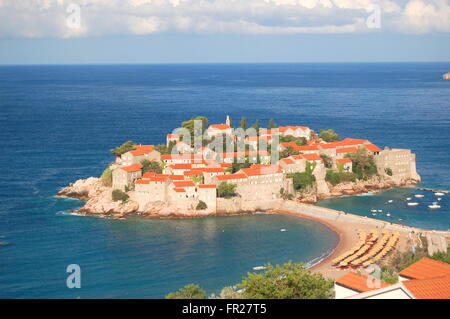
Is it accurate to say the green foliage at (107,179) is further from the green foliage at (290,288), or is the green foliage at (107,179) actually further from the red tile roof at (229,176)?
the green foliage at (290,288)

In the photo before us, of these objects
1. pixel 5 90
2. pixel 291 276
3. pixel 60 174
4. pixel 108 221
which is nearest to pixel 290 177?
pixel 108 221

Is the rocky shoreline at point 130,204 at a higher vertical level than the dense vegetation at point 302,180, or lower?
lower

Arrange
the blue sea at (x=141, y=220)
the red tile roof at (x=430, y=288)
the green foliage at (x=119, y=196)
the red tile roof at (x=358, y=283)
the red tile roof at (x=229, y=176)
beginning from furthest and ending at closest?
the green foliage at (x=119, y=196)
the red tile roof at (x=229, y=176)
the blue sea at (x=141, y=220)
the red tile roof at (x=358, y=283)
the red tile roof at (x=430, y=288)

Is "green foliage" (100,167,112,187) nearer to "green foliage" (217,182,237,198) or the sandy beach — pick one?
"green foliage" (217,182,237,198)

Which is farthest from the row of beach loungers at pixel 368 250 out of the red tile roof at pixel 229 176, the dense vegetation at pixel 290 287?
the dense vegetation at pixel 290 287

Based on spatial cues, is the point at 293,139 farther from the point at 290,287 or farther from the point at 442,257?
the point at 290,287
